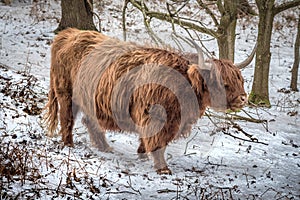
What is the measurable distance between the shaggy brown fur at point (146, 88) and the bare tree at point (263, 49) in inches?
127

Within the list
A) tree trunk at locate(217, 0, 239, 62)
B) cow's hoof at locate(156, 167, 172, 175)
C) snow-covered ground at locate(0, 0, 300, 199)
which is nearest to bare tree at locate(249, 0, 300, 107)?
snow-covered ground at locate(0, 0, 300, 199)

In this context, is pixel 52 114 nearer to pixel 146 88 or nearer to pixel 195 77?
pixel 146 88

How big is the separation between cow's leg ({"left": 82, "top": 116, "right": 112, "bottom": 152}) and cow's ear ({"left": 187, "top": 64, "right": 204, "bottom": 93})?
143 centimetres

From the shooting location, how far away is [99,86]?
4.64 m

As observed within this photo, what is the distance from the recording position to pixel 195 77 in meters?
4.21

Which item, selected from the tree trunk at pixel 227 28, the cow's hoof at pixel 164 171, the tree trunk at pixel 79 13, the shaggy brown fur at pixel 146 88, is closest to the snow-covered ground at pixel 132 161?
the cow's hoof at pixel 164 171

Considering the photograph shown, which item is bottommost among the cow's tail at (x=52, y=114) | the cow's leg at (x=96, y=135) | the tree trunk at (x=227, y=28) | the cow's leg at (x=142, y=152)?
the cow's leg at (x=142, y=152)

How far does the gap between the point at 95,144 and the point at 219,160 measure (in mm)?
1554

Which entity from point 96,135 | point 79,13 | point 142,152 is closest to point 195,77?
point 142,152

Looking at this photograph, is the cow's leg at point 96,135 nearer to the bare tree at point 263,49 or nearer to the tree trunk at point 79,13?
the bare tree at point 263,49

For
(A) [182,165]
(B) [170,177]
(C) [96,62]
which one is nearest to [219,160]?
(A) [182,165]

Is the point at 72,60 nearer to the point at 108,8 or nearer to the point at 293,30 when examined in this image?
the point at 108,8

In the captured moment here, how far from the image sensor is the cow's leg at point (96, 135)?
500cm

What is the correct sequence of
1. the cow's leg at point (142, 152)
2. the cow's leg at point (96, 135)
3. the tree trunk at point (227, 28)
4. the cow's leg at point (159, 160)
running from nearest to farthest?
the cow's leg at point (159, 160) < the cow's leg at point (142, 152) < the cow's leg at point (96, 135) < the tree trunk at point (227, 28)
